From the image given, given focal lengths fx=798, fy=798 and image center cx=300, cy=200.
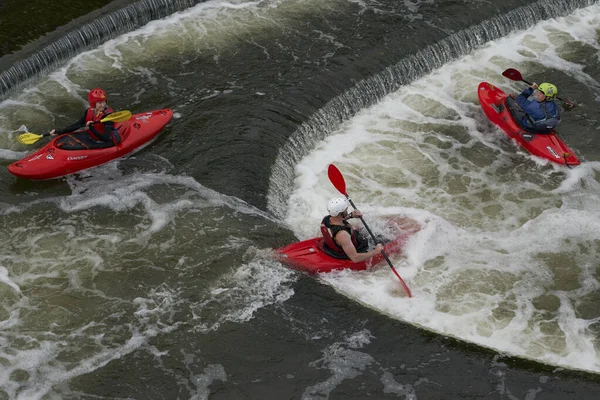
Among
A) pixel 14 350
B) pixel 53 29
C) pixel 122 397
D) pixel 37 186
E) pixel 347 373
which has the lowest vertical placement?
pixel 347 373

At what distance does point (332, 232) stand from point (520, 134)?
3.95 m

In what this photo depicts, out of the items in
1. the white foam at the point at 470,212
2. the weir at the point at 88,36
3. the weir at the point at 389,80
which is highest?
the weir at the point at 88,36

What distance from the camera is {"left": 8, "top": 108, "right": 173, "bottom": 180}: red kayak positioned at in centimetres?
901

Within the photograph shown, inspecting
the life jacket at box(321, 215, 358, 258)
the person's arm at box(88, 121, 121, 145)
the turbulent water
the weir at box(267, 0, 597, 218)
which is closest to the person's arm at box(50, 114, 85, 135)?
the person's arm at box(88, 121, 121, 145)

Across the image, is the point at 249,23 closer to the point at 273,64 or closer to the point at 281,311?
the point at 273,64

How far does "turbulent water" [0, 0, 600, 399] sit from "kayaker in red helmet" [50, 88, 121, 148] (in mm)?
329

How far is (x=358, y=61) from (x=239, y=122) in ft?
7.70

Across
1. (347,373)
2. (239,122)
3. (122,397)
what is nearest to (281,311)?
(347,373)

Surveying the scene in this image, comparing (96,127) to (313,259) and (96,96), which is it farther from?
(313,259)

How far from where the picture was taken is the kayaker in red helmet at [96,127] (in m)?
9.17

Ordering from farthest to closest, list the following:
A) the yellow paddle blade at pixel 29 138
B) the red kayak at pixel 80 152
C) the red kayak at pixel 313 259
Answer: the yellow paddle blade at pixel 29 138, the red kayak at pixel 80 152, the red kayak at pixel 313 259

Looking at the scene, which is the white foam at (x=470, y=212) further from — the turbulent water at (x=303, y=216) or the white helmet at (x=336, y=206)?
the white helmet at (x=336, y=206)

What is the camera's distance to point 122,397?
6691 millimetres

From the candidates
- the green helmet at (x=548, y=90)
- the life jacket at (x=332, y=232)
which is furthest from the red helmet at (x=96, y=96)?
the green helmet at (x=548, y=90)
